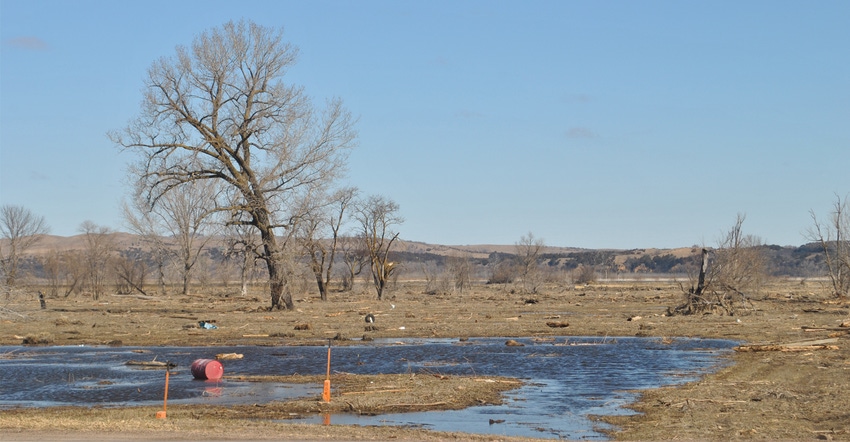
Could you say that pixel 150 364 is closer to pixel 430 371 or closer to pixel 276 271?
pixel 430 371

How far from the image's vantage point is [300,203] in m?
42.8

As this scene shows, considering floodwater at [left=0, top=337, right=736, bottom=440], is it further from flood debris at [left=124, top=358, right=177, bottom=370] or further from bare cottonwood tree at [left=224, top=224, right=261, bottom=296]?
bare cottonwood tree at [left=224, top=224, right=261, bottom=296]

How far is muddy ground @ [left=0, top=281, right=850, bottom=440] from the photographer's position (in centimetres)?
1417

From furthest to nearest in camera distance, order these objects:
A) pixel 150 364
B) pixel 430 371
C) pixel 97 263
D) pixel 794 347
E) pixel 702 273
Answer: pixel 97 263
pixel 702 273
pixel 794 347
pixel 150 364
pixel 430 371

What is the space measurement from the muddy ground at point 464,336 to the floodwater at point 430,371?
92 centimetres

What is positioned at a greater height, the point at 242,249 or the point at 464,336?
the point at 242,249

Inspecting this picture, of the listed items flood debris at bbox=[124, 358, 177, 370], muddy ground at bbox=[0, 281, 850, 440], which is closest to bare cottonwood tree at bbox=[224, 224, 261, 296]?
muddy ground at bbox=[0, 281, 850, 440]

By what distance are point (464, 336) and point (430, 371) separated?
33.1ft

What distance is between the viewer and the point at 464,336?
32844mm

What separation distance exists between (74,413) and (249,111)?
2706 centimetres

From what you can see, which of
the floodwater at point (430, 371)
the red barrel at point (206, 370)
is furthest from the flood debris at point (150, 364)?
the red barrel at point (206, 370)

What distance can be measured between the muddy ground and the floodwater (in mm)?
922

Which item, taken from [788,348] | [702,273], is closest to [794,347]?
[788,348]

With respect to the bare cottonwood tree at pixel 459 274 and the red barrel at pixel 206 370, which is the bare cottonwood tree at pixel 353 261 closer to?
the bare cottonwood tree at pixel 459 274
